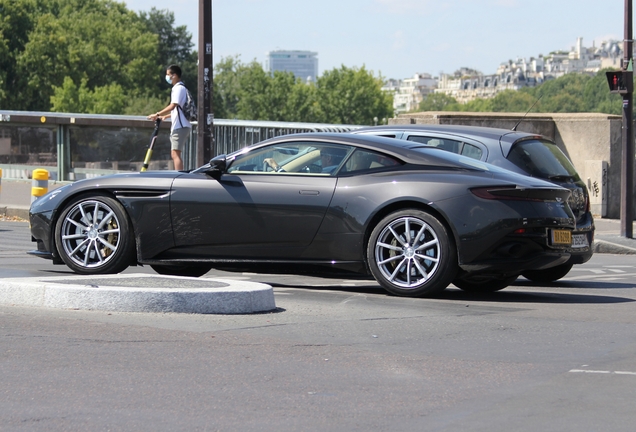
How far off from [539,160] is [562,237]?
6.24 ft

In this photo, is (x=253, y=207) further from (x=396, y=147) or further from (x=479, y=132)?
(x=479, y=132)

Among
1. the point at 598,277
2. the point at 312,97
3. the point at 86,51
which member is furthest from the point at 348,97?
the point at 598,277

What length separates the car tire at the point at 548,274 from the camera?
10203 mm

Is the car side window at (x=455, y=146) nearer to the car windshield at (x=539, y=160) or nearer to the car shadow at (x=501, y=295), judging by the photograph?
the car windshield at (x=539, y=160)

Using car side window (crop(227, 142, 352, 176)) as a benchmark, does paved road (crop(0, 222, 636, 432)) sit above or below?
below

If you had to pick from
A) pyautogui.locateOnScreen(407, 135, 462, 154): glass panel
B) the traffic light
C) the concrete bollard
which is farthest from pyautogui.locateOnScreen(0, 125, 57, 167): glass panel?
pyautogui.locateOnScreen(407, 135, 462, 154): glass panel

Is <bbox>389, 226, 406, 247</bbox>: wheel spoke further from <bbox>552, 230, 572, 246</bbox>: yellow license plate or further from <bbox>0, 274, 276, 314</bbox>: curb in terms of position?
<bbox>0, 274, 276, 314</bbox>: curb

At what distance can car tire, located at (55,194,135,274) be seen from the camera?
9031mm

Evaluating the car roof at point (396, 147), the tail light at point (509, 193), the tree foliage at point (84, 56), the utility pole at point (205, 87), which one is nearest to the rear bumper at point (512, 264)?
the tail light at point (509, 193)

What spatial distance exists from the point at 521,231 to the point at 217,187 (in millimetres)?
2563

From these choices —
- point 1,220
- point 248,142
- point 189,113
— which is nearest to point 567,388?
point 189,113

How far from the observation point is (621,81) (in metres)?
16.3

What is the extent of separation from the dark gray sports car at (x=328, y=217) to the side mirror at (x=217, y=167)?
0.01 meters

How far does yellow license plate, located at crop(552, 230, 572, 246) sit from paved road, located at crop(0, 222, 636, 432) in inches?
24.5
